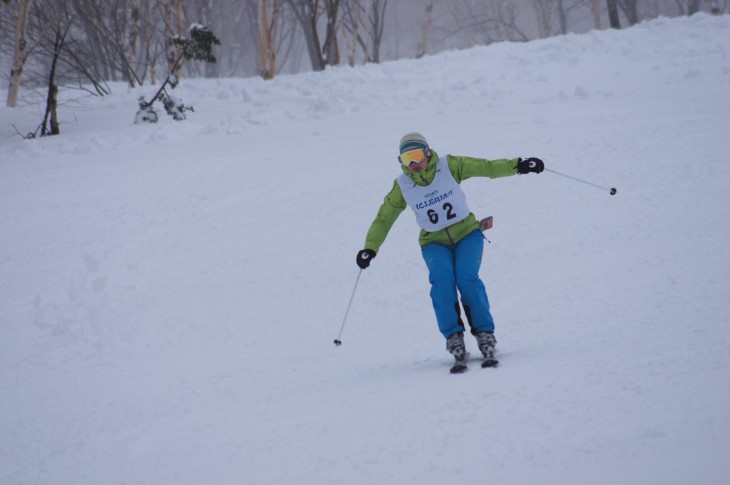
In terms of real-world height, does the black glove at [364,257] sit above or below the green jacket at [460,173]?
below

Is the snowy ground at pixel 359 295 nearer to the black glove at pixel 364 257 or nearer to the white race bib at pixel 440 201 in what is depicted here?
the black glove at pixel 364 257

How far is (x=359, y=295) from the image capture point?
6754 mm

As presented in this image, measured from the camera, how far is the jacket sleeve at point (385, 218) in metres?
5.06

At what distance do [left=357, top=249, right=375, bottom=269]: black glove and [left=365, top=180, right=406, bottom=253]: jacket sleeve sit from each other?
0.18 feet

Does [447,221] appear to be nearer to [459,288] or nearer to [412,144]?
[459,288]

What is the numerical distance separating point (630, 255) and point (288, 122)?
833 centimetres

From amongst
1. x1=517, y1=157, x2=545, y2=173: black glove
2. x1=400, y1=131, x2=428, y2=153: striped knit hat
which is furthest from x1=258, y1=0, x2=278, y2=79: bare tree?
x1=517, y1=157, x2=545, y2=173: black glove

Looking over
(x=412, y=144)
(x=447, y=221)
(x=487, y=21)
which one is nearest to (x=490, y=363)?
(x=447, y=221)

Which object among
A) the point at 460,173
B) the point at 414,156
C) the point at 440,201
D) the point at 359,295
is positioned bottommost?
the point at 359,295

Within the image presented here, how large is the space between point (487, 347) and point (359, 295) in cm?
261

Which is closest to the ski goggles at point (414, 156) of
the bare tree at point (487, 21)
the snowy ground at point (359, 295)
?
the snowy ground at point (359, 295)

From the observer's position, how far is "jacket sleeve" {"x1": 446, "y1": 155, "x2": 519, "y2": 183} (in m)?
4.81

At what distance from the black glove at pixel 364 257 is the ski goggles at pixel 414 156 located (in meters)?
0.78

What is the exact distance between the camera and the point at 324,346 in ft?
18.7
